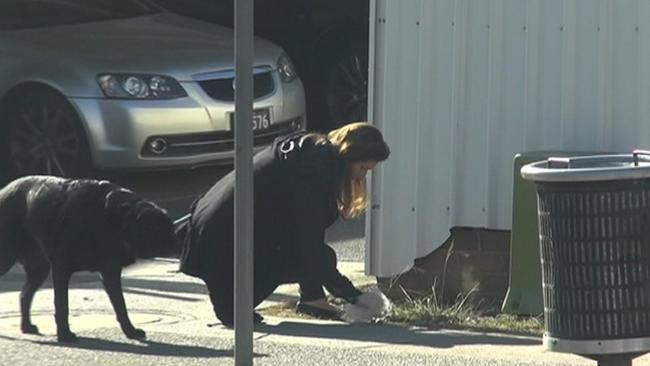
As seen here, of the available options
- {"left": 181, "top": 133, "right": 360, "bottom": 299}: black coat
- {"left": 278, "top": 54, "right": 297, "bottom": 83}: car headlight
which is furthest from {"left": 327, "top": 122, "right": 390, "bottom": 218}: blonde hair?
{"left": 278, "top": 54, "right": 297, "bottom": 83}: car headlight

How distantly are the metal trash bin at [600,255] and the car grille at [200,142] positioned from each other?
4.96 m

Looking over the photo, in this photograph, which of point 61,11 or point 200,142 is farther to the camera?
point 61,11

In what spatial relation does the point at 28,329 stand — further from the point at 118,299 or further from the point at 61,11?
the point at 61,11

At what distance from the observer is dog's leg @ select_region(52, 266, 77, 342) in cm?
676

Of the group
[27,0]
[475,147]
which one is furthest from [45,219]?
[27,0]

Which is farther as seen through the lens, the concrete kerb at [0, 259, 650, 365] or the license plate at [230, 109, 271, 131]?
the license plate at [230, 109, 271, 131]

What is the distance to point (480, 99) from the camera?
25.7 ft

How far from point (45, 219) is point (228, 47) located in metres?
4.19

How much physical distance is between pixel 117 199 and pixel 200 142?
11.3 ft

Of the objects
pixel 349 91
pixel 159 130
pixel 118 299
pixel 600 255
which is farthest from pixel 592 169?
pixel 349 91

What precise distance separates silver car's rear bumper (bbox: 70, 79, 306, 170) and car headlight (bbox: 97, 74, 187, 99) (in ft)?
0.16

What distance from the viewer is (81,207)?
6.71 metres

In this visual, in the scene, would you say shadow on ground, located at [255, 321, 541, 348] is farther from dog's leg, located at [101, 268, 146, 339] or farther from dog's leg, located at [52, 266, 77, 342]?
dog's leg, located at [52, 266, 77, 342]

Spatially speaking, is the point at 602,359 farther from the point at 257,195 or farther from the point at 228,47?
the point at 228,47
